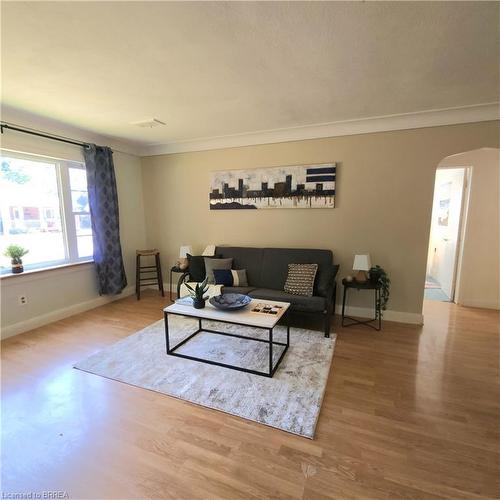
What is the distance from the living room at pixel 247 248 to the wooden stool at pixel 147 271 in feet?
0.13

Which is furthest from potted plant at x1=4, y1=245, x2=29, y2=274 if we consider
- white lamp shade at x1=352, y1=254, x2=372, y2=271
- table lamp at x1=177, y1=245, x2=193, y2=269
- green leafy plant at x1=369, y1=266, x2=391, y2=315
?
green leafy plant at x1=369, y1=266, x2=391, y2=315

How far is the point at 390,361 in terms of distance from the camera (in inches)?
96.0

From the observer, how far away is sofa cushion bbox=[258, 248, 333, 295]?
3.37 m

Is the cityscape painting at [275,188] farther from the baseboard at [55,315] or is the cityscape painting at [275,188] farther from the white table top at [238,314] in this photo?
the baseboard at [55,315]

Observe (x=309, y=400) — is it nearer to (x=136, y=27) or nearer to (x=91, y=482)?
(x=91, y=482)

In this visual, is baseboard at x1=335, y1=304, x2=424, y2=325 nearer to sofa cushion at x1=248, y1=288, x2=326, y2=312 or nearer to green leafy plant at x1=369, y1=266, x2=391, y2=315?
green leafy plant at x1=369, y1=266, x2=391, y2=315

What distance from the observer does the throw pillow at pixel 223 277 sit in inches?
135

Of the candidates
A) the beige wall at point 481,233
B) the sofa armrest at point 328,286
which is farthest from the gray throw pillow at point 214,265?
the beige wall at point 481,233

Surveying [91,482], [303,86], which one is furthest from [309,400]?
[303,86]

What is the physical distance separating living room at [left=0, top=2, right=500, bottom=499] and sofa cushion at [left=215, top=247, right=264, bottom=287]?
0.10 ft

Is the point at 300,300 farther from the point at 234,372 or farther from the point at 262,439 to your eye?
the point at 262,439

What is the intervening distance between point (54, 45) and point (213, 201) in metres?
2.53

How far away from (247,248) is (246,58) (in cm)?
233

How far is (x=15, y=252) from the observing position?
9.70ft
